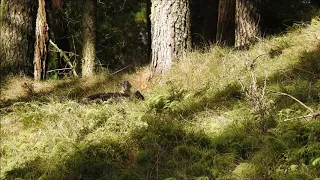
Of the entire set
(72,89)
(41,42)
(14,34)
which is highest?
(14,34)

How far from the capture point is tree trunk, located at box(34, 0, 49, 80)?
957cm

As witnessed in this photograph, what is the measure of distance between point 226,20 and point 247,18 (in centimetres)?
107

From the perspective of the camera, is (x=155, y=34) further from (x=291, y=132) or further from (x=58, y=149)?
(x=291, y=132)

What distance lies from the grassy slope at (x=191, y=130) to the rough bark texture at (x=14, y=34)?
11.1ft

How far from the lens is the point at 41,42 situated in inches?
379

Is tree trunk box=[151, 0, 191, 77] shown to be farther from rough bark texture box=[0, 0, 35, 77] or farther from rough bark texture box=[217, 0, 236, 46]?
rough bark texture box=[0, 0, 35, 77]

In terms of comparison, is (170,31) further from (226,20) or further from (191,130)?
(191,130)

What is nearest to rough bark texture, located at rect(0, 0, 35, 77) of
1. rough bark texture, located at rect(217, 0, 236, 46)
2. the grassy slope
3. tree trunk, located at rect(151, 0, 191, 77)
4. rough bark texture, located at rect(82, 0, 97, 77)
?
rough bark texture, located at rect(82, 0, 97, 77)

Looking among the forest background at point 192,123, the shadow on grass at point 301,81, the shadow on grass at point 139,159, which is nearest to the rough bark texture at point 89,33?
the forest background at point 192,123

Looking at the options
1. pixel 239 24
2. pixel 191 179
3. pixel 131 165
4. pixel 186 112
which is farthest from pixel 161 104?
pixel 239 24

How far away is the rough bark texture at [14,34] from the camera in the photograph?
9.90 metres

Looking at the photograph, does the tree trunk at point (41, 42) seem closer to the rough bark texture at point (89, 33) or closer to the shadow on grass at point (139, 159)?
the rough bark texture at point (89, 33)

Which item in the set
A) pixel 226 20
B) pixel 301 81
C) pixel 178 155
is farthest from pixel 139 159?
pixel 226 20

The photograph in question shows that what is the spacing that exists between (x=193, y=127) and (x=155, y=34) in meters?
3.32
